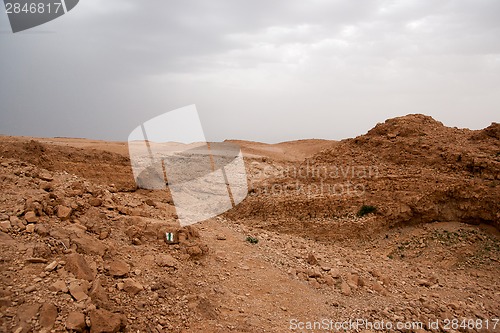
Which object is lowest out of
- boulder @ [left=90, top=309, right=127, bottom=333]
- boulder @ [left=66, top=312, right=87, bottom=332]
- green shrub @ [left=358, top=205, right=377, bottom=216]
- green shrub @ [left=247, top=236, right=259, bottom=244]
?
green shrub @ [left=358, top=205, right=377, bottom=216]

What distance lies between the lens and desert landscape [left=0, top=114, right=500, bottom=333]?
3793 mm

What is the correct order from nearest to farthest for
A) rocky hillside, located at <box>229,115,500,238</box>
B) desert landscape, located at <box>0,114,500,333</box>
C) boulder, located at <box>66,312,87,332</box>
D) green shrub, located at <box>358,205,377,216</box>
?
boulder, located at <box>66,312,87,332</box>
desert landscape, located at <box>0,114,500,333</box>
rocky hillside, located at <box>229,115,500,238</box>
green shrub, located at <box>358,205,377,216</box>

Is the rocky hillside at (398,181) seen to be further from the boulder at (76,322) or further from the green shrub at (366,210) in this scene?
the boulder at (76,322)

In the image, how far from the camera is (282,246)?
6.66m

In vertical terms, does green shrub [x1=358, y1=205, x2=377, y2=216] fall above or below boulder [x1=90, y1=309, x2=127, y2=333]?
below

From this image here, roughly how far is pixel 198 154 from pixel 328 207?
21.2 feet

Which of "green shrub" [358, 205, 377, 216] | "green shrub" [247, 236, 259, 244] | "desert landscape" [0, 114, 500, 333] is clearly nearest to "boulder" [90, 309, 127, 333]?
"desert landscape" [0, 114, 500, 333]

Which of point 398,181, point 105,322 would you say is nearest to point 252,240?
point 105,322

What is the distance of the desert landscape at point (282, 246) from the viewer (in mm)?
3793

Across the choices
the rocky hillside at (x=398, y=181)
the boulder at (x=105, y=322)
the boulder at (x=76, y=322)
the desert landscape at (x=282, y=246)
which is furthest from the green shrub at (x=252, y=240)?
the boulder at (x=76, y=322)

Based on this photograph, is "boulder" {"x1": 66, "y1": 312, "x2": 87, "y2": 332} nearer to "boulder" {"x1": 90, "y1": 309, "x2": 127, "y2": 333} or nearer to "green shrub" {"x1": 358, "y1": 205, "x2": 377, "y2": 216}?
"boulder" {"x1": 90, "y1": 309, "x2": 127, "y2": 333}

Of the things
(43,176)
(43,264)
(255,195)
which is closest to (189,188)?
(255,195)

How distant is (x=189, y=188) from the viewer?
1065 cm

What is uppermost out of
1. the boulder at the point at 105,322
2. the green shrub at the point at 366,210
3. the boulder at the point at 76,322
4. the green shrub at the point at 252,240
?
the boulder at the point at 76,322
